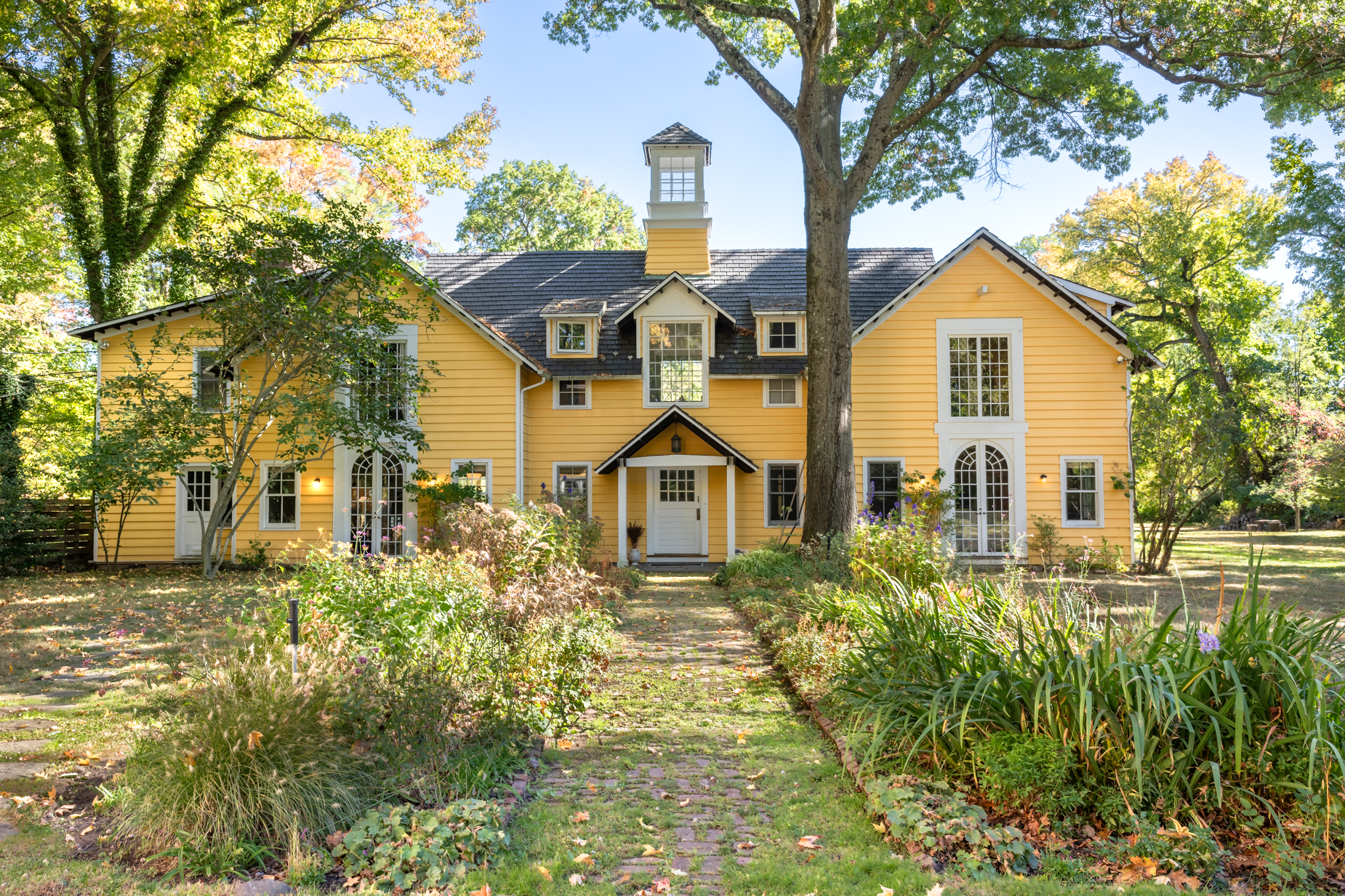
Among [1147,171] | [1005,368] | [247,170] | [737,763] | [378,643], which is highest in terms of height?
[1147,171]

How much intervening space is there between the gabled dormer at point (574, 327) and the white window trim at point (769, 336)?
11.9 ft

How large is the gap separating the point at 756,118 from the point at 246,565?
13.6 meters

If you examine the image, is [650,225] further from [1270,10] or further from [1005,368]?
[1270,10]

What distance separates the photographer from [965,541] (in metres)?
16.6

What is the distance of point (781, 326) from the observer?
17.5m

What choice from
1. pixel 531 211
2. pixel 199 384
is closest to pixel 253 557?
pixel 199 384

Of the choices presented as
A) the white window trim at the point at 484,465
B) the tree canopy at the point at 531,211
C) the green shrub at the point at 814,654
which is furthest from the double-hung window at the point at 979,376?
the tree canopy at the point at 531,211

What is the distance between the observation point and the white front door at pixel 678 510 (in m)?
17.4

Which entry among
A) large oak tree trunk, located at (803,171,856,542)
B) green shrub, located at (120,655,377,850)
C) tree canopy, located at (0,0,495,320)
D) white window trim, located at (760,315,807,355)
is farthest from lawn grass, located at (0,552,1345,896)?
tree canopy, located at (0,0,495,320)

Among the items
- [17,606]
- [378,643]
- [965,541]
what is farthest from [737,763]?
[965,541]

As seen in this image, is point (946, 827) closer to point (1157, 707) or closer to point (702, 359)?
point (1157, 707)

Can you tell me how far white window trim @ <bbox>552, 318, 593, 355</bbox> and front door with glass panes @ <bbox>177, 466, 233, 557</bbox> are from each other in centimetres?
775

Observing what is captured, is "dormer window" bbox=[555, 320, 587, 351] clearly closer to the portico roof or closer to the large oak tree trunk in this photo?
the portico roof

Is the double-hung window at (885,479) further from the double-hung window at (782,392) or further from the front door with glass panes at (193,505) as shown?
the front door with glass panes at (193,505)
